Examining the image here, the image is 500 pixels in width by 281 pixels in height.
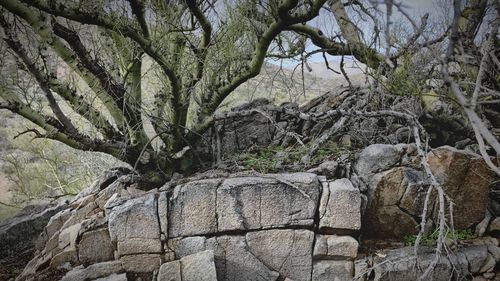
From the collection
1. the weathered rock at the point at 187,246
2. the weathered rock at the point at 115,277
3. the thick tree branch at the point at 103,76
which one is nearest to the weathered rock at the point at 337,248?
the weathered rock at the point at 187,246

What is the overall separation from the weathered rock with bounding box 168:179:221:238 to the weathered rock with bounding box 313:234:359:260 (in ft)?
4.92

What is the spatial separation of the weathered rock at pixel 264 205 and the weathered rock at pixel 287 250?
0.14 metres

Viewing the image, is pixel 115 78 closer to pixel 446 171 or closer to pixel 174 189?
pixel 174 189

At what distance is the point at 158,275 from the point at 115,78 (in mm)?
3132

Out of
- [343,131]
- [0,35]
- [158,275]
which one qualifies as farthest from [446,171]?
[0,35]

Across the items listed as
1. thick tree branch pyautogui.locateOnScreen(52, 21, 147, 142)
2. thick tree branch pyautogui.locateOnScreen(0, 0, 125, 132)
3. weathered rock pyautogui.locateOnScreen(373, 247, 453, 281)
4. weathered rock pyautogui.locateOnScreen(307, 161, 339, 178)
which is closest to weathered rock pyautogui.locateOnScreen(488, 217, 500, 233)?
weathered rock pyautogui.locateOnScreen(373, 247, 453, 281)

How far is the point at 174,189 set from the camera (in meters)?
5.69

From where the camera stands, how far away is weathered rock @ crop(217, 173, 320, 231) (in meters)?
5.50

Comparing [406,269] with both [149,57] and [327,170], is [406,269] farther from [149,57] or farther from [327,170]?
[149,57]

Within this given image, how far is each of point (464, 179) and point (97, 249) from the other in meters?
5.59

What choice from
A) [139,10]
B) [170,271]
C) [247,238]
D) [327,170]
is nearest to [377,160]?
[327,170]

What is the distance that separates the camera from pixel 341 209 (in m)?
5.56

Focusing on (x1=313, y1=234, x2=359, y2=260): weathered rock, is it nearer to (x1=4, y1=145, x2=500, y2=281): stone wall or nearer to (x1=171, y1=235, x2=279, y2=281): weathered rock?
(x1=4, y1=145, x2=500, y2=281): stone wall

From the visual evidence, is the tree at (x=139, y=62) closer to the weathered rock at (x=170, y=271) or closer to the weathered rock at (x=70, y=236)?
the weathered rock at (x=70, y=236)
